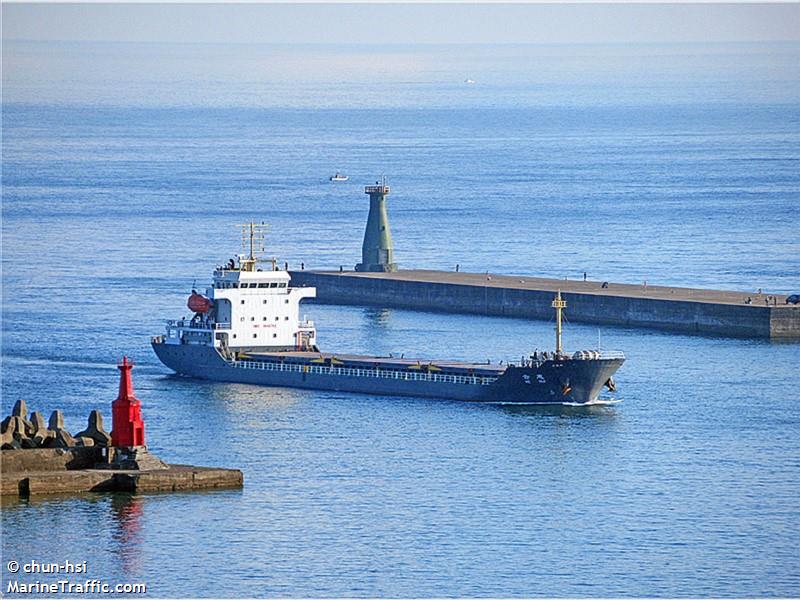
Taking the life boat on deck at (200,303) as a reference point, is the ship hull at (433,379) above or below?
below

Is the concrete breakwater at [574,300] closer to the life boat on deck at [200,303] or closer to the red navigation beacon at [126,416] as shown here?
the life boat on deck at [200,303]

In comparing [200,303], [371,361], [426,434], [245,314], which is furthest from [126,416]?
[245,314]

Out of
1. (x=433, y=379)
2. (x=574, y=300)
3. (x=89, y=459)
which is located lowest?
(x=89, y=459)

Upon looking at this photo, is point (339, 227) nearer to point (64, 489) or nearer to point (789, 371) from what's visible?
point (789, 371)

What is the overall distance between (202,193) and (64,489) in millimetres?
92396

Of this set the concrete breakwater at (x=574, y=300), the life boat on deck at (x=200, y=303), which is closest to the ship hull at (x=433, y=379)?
the life boat on deck at (x=200, y=303)

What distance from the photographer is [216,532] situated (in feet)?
132

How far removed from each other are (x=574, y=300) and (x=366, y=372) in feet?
57.4

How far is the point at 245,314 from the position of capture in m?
63.9

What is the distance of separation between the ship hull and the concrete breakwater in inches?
569

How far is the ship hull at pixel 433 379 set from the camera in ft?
188

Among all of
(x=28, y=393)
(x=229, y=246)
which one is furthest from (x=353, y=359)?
(x=229, y=246)

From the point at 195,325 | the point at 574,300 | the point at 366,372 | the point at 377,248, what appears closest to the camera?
the point at 366,372

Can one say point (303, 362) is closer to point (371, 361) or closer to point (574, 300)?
point (371, 361)
